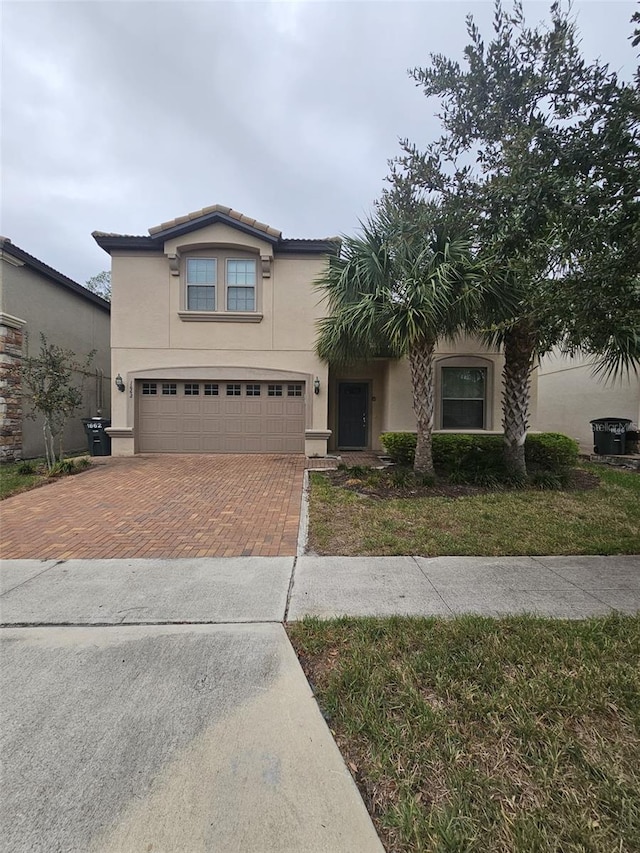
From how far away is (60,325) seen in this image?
13.7 m


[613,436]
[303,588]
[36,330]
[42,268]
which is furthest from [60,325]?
[613,436]

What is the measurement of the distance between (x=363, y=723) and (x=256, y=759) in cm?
58

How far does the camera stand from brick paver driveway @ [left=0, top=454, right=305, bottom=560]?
501 cm

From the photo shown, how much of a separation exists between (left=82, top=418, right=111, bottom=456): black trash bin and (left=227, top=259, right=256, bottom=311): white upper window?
5388 mm

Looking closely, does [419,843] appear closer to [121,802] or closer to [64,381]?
[121,802]

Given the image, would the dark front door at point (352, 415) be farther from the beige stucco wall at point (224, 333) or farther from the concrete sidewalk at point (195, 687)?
the concrete sidewalk at point (195, 687)

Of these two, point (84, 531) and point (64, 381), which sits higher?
point (64, 381)

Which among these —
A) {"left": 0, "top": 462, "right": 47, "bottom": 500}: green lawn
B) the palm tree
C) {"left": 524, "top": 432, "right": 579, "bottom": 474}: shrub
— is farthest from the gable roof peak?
{"left": 524, "top": 432, "right": 579, "bottom": 474}: shrub

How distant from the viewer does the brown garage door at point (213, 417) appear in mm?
12570

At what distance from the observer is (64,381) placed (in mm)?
10086

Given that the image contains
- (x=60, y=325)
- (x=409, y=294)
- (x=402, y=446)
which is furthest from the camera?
(x=60, y=325)

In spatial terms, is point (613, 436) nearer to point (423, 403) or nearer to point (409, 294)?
point (423, 403)

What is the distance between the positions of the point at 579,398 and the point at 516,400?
808 centimetres

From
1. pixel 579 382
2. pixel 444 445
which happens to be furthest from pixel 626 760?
pixel 579 382
